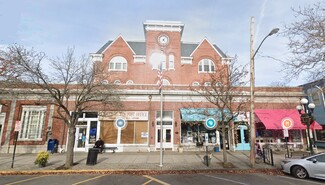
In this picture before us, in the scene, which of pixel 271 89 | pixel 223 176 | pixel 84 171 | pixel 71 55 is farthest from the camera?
pixel 271 89

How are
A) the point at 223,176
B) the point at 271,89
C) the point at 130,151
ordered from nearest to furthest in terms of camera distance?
the point at 223,176, the point at 130,151, the point at 271,89

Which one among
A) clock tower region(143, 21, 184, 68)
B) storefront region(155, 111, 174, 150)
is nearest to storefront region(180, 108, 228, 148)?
storefront region(155, 111, 174, 150)

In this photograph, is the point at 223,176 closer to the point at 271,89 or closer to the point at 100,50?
the point at 271,89

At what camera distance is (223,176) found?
386 inches

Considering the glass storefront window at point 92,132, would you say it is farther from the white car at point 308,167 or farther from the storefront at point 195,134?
the white car at point 308,167

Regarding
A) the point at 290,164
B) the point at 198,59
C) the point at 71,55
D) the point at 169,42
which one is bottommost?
the point at 290,164

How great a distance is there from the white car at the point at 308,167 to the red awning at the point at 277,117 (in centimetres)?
807

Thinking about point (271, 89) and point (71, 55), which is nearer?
point (71, 55)

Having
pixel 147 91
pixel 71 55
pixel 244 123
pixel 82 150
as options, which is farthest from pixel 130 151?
pixel 244 123

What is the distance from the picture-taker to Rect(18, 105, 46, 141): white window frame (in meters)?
18.0

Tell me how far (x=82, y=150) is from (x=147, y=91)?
8.83m

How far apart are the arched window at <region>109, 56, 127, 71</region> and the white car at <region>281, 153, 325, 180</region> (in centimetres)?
2145

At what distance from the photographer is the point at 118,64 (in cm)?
2580

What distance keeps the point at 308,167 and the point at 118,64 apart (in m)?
23.0
